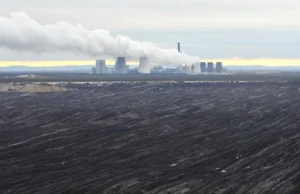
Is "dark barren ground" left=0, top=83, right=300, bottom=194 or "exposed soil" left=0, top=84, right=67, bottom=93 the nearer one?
"dark barren ground" left=0, top=83, right=300, bottom=194

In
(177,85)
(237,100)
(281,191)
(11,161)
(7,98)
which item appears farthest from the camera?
(177,85)

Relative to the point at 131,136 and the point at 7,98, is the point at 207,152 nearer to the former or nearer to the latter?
the point at 131,136

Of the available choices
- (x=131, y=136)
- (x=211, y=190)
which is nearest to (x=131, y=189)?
(x=211, y=190)

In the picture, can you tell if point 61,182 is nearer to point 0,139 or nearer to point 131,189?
point 131,189

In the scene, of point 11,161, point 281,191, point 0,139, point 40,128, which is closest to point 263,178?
point 281,191

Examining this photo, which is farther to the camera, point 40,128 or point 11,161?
point 40,128

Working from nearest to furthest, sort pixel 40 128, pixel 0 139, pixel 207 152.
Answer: pixel 207 152 < pixel 0 139 < pixel 40 128

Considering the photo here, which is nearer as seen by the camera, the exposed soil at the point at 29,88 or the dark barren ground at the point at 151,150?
the dark barren ground at the point at 151,150
